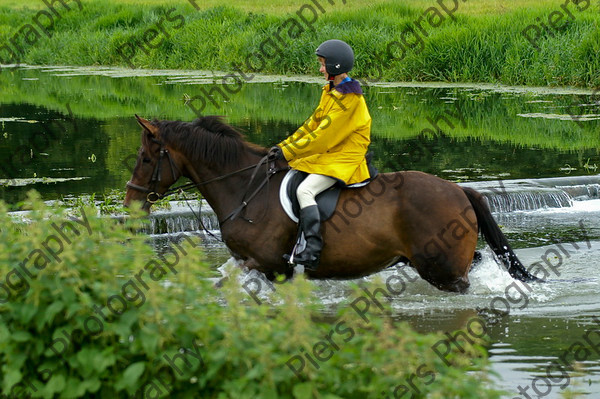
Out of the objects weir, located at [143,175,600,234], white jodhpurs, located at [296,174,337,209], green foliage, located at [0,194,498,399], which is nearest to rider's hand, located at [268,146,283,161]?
white jodhpurs, located at [296,174,337,209]

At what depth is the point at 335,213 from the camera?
6723mm

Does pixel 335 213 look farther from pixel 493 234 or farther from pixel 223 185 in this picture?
pixel 493 234

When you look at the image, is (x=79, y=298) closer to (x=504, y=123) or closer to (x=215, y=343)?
(x=215, y=343)

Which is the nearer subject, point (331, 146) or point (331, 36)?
point (331, 146)

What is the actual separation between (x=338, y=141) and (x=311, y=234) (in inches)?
28.8

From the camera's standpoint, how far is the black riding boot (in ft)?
21.6

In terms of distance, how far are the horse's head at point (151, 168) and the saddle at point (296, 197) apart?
859 mm

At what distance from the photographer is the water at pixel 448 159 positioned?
22.7 ft

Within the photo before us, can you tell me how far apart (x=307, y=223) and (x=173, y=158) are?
45.6 inches

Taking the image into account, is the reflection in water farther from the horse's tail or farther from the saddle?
the horse's tail

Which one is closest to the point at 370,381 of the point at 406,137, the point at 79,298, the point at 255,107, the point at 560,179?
the point at 79,298

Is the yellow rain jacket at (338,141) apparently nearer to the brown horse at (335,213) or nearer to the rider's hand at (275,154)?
the rider's hand at (275,154)

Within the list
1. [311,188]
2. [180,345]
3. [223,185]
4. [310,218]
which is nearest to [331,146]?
[311,188]

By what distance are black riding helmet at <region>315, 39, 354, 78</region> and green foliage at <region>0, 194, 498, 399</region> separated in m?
2.85
